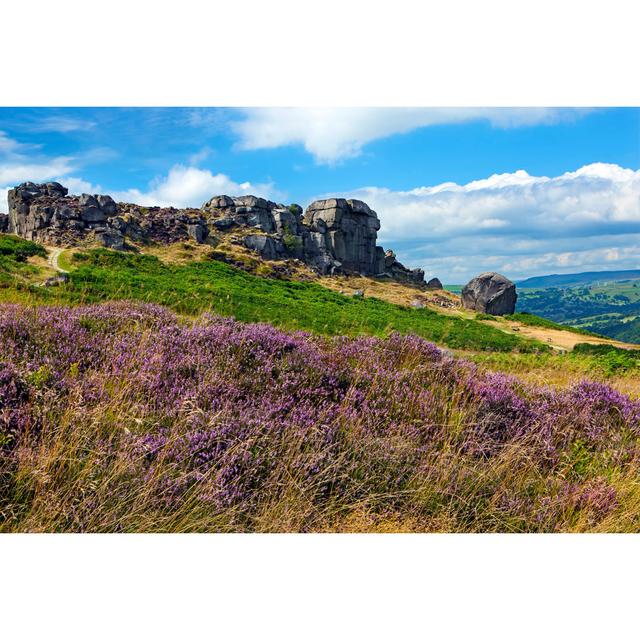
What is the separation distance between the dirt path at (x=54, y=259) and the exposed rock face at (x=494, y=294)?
54.2 metres

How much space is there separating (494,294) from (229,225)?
1777 inches

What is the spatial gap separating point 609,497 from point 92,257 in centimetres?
4004

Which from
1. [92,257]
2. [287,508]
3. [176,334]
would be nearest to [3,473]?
[287,508]

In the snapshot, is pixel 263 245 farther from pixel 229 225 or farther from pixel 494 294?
pixel 494 294

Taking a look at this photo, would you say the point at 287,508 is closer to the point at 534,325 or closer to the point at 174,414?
Answer: the point at 174,414

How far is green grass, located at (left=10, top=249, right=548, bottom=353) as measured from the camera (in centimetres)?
1909

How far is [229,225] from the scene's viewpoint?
258ft

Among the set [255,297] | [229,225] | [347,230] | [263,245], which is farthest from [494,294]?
[255,297]

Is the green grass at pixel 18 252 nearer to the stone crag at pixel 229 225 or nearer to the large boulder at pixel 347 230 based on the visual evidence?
the stone crag at pixel 229 225

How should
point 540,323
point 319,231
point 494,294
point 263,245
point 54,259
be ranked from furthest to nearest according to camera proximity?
1. point 319,231
2. point 263,245
3. point 494,294
4. point 540,323
5. point 54,259

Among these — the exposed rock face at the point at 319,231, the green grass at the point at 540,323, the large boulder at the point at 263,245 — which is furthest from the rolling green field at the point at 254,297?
the exposed rock face at the point at 319,231

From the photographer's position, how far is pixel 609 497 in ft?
12.7

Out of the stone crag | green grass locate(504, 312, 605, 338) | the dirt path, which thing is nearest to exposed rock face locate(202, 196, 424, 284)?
the stone crag

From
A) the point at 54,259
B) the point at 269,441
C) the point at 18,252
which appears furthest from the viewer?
the point at 54,259
